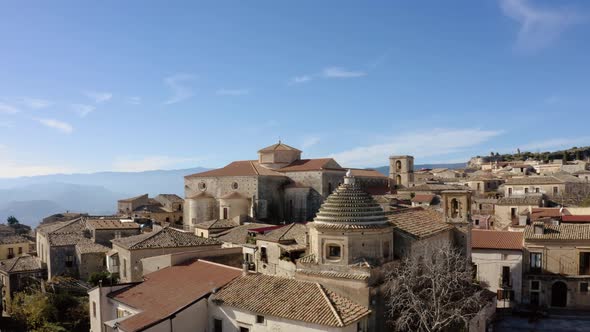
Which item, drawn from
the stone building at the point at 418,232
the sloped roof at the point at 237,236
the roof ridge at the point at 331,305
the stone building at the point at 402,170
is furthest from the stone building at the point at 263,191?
the roof ridge at the point at 331,305

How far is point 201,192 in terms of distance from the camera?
52.1 metres

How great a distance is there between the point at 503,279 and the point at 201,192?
32536 millimetres

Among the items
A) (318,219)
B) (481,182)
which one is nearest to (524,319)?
(318,219)

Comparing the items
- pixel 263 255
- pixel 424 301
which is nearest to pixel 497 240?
pixel 263 255

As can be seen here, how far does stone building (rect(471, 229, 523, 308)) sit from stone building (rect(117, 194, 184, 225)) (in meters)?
40.8

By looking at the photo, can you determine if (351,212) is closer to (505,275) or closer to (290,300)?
(290,300)

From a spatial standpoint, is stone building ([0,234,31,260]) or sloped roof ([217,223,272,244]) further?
stone building ([0,234,31,260])

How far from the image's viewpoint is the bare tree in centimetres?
1638

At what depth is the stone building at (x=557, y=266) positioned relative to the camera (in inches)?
1115

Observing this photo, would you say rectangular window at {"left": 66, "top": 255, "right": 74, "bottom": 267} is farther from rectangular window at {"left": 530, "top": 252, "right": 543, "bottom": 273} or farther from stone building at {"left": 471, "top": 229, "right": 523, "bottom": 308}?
rectangular window at {"left": 530, "top": 252, "right": 543, "bottom": 273}

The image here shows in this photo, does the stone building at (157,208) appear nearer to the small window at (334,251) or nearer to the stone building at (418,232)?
the stone building at (418,232)

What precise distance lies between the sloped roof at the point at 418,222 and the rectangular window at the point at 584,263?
1107 centimetres

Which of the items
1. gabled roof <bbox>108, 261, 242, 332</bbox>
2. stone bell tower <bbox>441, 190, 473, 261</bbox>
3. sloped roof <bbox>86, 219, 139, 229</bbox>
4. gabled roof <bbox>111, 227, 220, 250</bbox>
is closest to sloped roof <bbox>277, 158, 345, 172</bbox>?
sloped roof <bbox>86, 219, 139, 229</bbox>

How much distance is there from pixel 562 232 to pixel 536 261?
2.37 m
